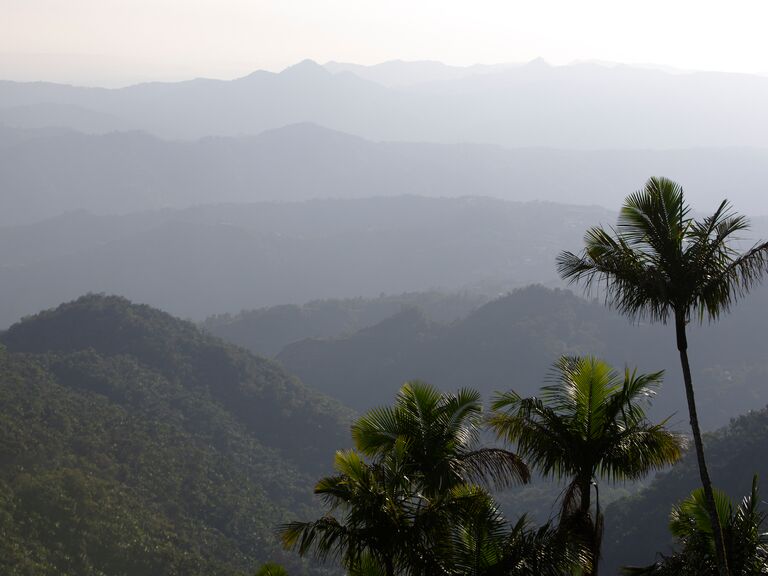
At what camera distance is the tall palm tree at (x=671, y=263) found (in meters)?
10.6

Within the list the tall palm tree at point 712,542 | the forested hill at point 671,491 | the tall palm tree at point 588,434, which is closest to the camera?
the tall palm tree at point 588,434

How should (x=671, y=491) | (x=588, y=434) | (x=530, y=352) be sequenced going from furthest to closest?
(x=530, y=352) < (x=671, y=491) < (x=588, y=434)

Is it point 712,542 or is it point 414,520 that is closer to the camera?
point 414,520

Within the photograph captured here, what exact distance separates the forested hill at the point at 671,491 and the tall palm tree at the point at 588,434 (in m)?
49.4

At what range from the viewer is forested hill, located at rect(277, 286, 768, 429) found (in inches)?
4496

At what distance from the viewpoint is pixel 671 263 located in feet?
35.2

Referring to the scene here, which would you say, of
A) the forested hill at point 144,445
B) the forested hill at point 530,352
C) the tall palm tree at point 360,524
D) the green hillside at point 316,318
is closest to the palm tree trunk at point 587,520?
the tall palm tree at point 360,524

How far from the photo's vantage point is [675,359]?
382ft

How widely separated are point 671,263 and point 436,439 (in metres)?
3.52

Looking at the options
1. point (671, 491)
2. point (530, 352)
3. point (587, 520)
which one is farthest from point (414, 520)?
point (530, 352)

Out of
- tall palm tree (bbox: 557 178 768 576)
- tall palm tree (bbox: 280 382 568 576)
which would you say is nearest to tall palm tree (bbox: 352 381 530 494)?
A: tall palm tree (bbox: 280 382 568 576)

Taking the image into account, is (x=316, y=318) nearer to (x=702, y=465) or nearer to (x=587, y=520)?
(x=587, y=520)

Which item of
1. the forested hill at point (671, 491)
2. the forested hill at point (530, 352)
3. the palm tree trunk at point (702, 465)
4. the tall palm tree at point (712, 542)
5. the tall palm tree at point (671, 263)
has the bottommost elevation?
the forested hill at point (671, 491)

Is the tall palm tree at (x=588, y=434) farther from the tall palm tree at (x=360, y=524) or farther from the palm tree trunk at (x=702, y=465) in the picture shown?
the tall palm tree at (x=360, y=524)
